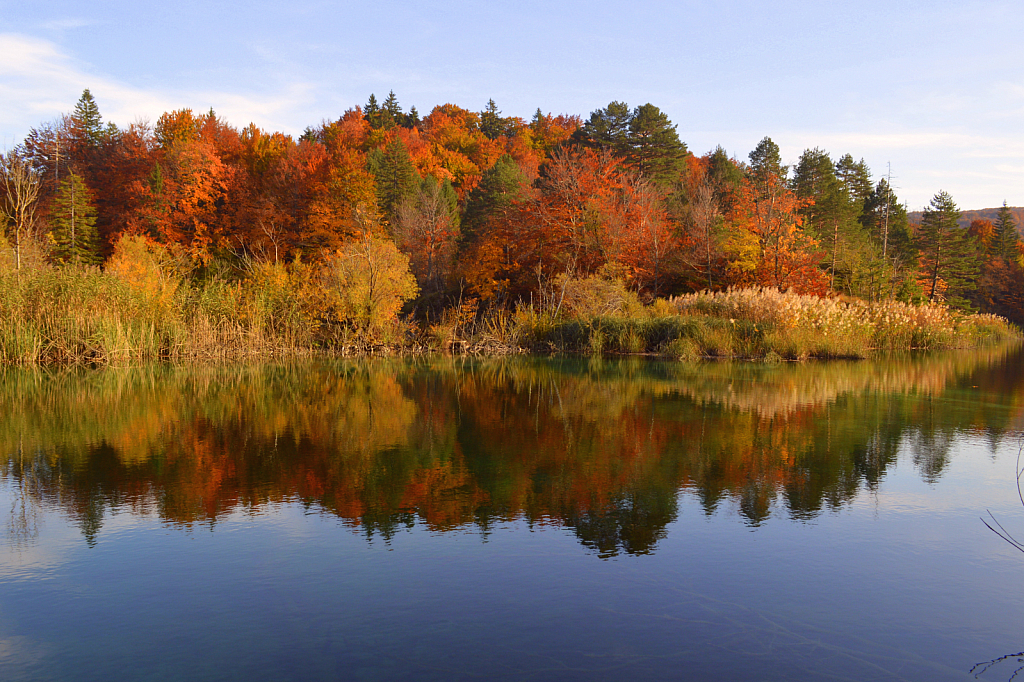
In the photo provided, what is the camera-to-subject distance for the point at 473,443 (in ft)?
28.8

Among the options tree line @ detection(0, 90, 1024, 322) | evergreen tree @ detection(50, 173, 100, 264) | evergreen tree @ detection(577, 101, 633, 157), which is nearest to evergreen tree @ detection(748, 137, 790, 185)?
tree line @ detection(0, 90, 1024, 322)

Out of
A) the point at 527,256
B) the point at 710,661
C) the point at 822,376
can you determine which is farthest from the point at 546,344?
the point at 710,661

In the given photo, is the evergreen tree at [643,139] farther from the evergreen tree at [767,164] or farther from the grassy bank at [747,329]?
the grassy bank at [747,329]

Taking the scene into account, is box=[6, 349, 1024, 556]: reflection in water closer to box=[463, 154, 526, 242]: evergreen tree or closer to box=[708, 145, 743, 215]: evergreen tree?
box=[463, 154, 526, 242]: evergreen tree

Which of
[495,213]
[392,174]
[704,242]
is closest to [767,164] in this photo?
[704,242]

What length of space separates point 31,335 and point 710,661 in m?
17.4

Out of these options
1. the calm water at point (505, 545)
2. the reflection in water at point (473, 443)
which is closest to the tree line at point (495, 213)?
the reflection in water at point (473, 443)

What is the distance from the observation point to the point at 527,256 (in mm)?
30594

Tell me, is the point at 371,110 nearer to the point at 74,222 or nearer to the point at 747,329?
the point at 74,222

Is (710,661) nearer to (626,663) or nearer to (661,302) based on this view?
(626,663)

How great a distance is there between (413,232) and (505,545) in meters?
32.2

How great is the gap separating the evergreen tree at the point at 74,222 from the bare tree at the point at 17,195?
123 cm

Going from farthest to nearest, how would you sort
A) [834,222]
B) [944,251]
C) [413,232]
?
[944,251] < [834,222] < [413,232]

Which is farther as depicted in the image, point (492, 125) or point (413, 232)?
point (492, 125)
